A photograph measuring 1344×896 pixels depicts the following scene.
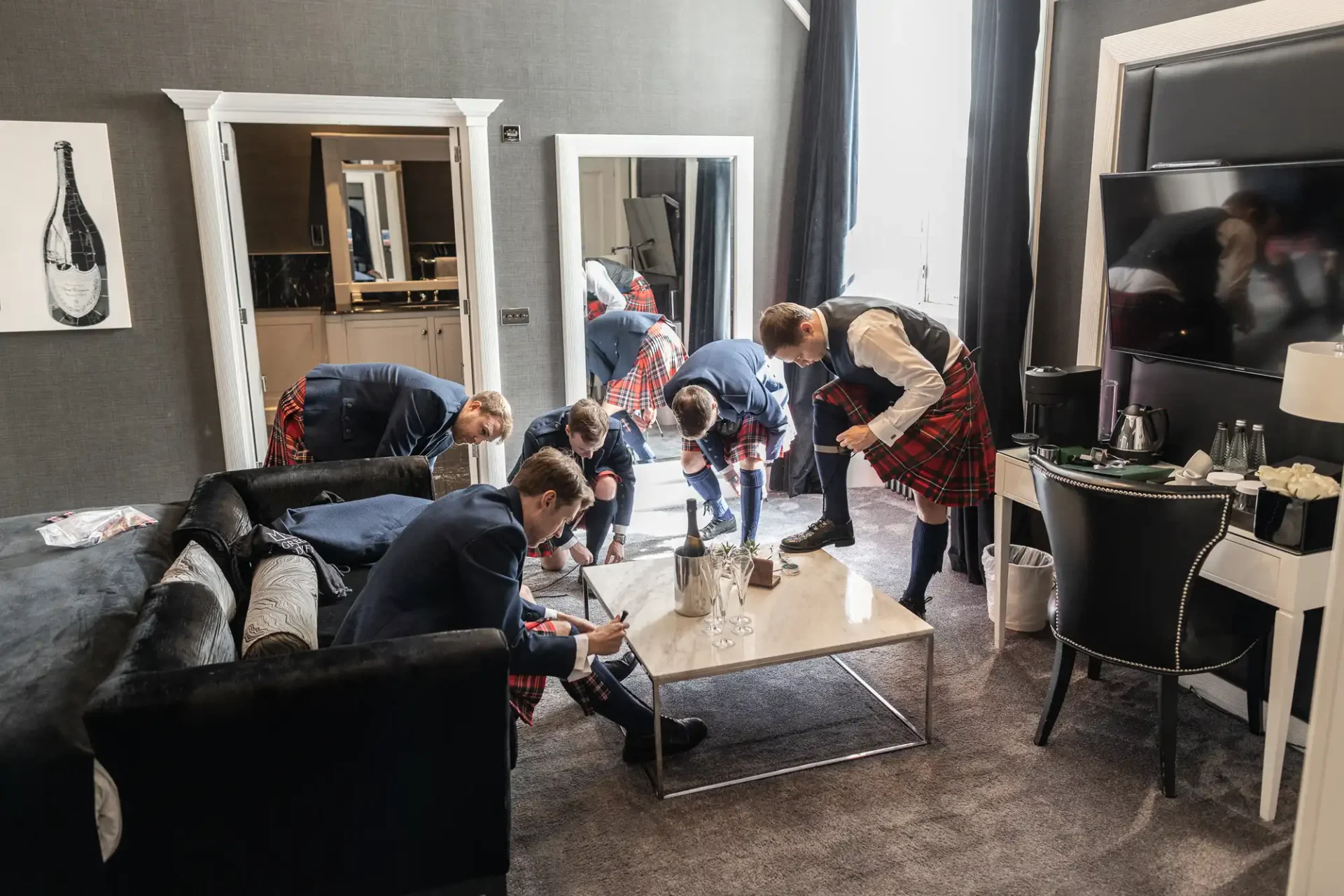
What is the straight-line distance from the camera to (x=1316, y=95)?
2760 millimetres

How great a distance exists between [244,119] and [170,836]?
3.38 metres

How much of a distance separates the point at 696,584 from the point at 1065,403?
4.78ft

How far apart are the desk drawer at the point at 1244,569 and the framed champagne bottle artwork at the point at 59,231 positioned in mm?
4277

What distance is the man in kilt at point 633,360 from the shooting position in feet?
16.1

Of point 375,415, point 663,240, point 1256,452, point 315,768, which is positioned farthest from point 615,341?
point 315,768

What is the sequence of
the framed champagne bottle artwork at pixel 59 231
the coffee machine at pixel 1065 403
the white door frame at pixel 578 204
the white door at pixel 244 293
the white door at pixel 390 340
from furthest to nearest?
the white door at pixel 390 340
the white door frame at pixel 578 204
the white door at pixel 244 293
the framed champagne bottle artwork at pixel 59 231
the coffee machine at pixel 1065 403

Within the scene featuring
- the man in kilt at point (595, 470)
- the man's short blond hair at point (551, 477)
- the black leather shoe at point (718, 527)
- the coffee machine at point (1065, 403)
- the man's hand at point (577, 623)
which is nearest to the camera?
the man's short blond hair at point (551, 477)

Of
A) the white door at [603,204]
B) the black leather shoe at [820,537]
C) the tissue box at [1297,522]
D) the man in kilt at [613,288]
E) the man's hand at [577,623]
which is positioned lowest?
the black leather shoe at [820,537]

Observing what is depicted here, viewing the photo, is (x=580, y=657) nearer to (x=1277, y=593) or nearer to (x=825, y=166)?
(x=1277, y=593)

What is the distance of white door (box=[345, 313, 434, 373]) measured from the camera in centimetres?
661

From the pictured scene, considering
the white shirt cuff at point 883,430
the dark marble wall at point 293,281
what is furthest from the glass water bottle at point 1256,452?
the dark marble wall at point 293,281

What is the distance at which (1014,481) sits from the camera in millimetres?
3400

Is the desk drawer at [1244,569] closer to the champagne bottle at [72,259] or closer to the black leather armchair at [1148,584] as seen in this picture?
the black leather armchair at [1148,584]

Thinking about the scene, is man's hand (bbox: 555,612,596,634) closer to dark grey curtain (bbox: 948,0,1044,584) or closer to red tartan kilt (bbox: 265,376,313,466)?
red tartan kilt (bbox: 265,376,313,466)
